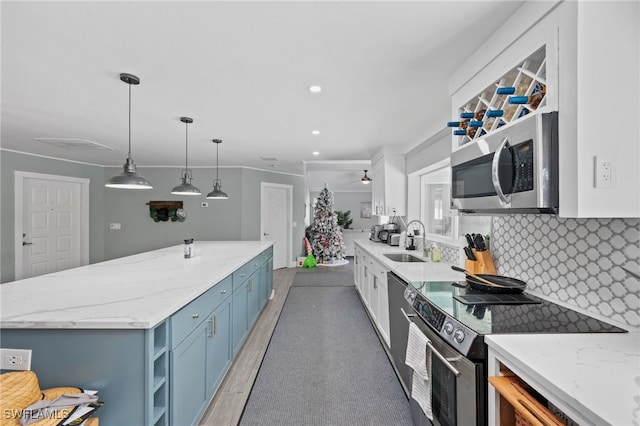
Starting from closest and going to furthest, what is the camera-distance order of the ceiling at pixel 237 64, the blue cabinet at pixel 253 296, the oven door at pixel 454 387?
the oven door at pixel 454 387 < the ceiling at pixel 237 64 < the blue cabinet at pixel 253 296

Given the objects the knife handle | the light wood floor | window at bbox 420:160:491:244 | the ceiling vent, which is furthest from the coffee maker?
the ceiling vent

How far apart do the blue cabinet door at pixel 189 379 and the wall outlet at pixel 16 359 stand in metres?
0.58

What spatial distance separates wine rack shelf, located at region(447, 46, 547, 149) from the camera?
1.18 meters

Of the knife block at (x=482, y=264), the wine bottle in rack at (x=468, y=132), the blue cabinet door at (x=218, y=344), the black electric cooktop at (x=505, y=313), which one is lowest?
the blue cabinet door at (x=218, y=344)

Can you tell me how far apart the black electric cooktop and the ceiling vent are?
4.53 meters

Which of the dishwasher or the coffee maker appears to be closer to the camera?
the dishwasher

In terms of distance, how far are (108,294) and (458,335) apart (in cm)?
183

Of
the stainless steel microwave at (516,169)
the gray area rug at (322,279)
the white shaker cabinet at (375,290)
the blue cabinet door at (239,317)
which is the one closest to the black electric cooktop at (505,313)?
the stainless steel microwave at (516,169)

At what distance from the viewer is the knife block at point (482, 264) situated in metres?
2.02

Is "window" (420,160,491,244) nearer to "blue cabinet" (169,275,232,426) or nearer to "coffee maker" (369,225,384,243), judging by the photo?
"coffee maker" (369,225,384,243)

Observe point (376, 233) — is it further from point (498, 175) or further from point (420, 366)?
point (498, 175)

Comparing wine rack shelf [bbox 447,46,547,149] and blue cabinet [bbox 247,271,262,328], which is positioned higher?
wine rack shelf [bbox 447,46,547,149]

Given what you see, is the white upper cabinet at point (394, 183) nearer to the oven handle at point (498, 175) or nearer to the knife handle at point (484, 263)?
the knife handle at point (484, 263)

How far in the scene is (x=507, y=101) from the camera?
133 centimetres
